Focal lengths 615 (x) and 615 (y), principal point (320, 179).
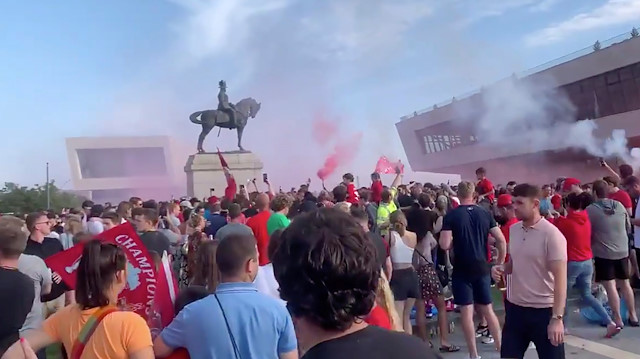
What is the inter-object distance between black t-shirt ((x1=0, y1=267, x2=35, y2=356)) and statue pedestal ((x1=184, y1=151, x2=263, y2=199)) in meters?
19.2

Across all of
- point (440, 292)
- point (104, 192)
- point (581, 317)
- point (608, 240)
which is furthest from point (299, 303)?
A: point (104, 192)

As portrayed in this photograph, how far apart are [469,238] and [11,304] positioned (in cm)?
398

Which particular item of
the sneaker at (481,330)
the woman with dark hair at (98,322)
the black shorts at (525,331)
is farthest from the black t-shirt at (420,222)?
the woman with dark hair at (98,322)

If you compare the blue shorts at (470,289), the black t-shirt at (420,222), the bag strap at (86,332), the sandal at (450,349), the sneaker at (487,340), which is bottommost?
the sneaker at (487,340)

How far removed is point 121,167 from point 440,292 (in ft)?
230

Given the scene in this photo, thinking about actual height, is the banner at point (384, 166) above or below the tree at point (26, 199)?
below

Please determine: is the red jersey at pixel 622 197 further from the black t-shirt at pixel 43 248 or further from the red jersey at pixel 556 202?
the black t-shirt at pixel 43 248

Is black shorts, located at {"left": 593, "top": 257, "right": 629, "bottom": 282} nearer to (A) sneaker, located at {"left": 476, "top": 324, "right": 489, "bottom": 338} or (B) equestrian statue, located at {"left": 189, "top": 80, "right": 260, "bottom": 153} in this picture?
(A) sneaker, located at {"left": 476, "top": 324, "right": 489, "bottom": 338}

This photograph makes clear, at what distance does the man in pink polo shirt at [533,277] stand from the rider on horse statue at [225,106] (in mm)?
21025

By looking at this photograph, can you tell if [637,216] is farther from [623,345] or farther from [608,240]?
[623,345]

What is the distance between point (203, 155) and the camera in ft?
77.0

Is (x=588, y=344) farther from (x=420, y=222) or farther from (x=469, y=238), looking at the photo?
(x=420, y=222)

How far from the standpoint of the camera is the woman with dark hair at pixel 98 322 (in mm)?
2639

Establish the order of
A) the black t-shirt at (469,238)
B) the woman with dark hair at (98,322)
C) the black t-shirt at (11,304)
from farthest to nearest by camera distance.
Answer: the black t-shirt at (469,238)
the black t-shirt at (11,304)
the woman with dark hair at (98,322)
